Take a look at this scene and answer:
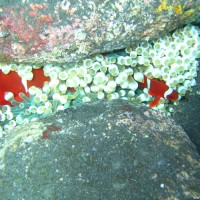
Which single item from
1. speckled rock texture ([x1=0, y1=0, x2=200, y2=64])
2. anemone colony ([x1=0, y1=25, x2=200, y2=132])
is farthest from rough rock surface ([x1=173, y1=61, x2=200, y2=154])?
speckled rock texture ([x1=0, y1=0, x2=200, y2=64])

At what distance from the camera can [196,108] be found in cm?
271

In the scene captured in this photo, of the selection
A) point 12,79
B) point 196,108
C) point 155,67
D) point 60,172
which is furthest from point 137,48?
point 60,172

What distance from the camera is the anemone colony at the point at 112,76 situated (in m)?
2.29

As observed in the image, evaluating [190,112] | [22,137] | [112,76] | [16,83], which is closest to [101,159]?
[22,137]

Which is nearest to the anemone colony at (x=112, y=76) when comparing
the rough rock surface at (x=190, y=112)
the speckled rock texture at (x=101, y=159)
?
the rough rock surface at (x=190, y=112)

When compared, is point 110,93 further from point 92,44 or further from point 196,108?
point 196,108

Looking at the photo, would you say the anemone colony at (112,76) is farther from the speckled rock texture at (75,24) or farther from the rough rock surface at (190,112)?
the speckled rock texture at (75,24)

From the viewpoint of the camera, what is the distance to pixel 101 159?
1.73m

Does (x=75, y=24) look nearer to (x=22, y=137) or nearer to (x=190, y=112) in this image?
(x=22, y=137)

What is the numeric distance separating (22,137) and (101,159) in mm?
618

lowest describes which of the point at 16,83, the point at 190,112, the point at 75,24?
the point at 190,112

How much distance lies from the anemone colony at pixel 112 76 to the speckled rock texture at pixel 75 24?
0.96 feet

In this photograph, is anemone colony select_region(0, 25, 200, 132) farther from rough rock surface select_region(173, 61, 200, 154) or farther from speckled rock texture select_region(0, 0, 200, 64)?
speckled rock texture select_region(0, 0, 200, 64)

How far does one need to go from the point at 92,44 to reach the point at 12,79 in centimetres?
83
